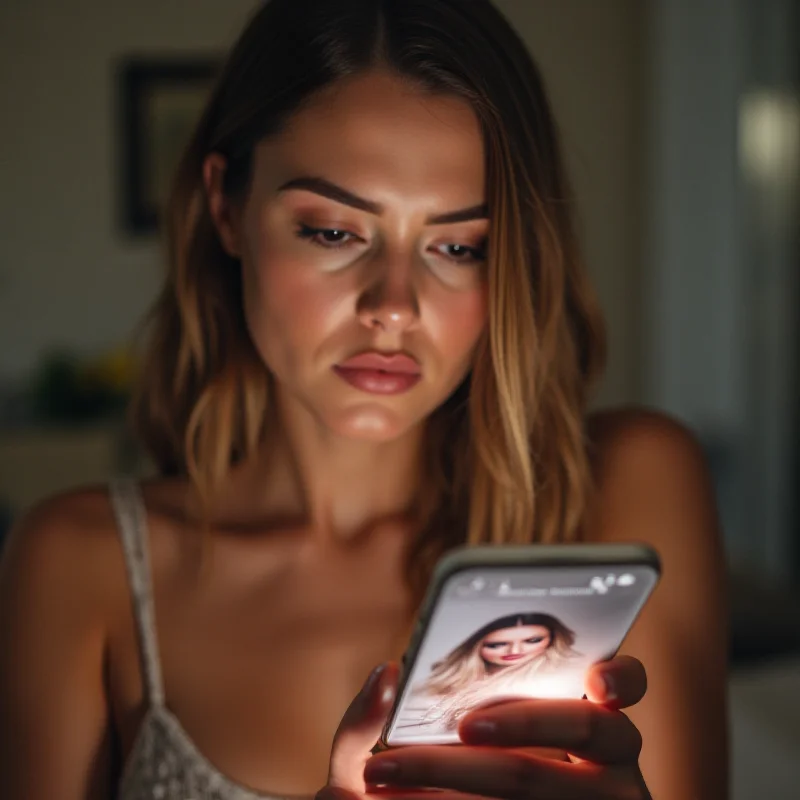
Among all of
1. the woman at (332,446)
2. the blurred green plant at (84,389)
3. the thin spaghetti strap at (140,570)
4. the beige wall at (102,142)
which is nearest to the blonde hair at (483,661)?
the woman at (332,446)

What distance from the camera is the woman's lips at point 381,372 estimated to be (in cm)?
93

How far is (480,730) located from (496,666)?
1.6 inches

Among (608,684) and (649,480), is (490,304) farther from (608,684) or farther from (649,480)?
(608,684)

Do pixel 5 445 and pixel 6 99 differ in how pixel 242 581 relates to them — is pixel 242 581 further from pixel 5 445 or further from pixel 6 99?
pixel 6 99

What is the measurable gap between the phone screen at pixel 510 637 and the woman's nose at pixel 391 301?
1.13ft

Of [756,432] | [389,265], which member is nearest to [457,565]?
[389,265]

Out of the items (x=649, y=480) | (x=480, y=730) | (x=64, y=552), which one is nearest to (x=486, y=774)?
(x=480, y=730)

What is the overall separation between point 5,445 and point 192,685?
2.91 meters

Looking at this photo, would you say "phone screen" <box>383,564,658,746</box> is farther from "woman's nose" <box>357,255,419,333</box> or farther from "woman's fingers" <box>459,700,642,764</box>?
"woman's nose" <box>357,255,419,333</box>

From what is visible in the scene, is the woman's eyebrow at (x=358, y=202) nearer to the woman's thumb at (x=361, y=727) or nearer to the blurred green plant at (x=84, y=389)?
the woman's thumb at (x=361, y=727)

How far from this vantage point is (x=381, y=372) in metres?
0.94

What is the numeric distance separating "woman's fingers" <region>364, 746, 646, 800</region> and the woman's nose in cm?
38

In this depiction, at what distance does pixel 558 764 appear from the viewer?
26.5 inches

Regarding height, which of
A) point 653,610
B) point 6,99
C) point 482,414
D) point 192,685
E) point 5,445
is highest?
point 6,99
